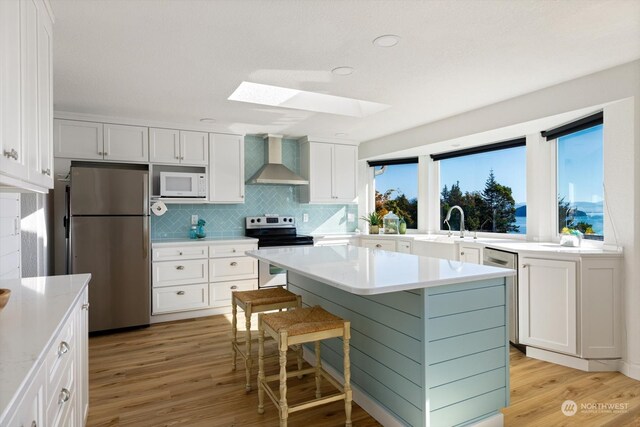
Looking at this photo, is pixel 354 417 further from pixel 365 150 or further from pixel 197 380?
pixel 365 150

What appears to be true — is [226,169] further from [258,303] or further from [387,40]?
[387,40]

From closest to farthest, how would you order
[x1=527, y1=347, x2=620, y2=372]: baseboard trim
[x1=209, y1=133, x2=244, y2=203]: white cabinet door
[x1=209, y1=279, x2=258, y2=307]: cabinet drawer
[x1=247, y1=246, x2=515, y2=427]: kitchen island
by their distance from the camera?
1. [x1=247, y1=246, x2=515, y2=427]: kitchen island
2. [x1=527, y1=347, x2=620, y2=372]: baseboard trim
3. [x1=209, y1=279, x2=258, y2=307]: cabinet drawer
4. [x1=209, y1=133, x2=244, y2=203]: white cabinet door

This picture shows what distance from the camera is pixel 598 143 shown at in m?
3.32

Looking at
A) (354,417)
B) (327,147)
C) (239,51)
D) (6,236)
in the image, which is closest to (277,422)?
(354,417)

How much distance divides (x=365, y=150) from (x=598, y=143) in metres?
3.03

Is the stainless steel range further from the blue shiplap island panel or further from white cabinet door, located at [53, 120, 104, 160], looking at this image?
the blue shiplap island panel

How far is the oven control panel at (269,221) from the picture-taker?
5.23m

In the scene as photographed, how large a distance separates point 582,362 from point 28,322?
354 centimetres

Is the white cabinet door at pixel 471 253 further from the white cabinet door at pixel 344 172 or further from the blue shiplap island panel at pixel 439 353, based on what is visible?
the white cabinet door at pixel 344 172

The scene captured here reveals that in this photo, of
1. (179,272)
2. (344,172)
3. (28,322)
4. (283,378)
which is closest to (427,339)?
(283,378)

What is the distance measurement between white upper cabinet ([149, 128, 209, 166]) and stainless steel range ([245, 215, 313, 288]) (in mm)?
1111

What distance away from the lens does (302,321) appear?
7.07 feet

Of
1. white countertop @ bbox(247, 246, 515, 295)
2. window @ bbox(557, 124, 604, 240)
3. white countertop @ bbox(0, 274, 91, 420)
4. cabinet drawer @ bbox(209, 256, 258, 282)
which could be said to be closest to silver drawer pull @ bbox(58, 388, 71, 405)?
white countertop @ bbox(0, 274, 91, 420)

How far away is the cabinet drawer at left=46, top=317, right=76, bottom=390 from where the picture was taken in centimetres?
122
